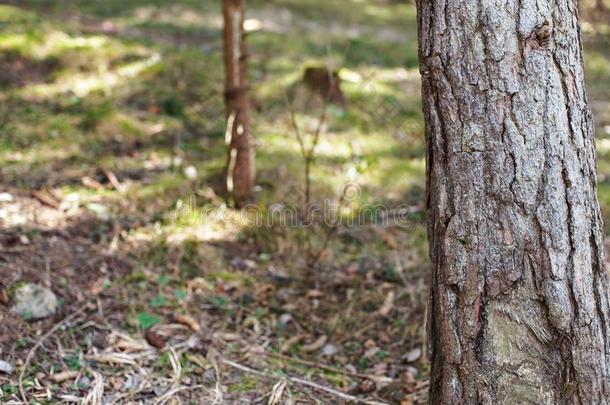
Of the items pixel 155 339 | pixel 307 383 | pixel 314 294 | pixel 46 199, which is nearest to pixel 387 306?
pixel 314 294

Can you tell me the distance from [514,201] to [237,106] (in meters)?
2.72

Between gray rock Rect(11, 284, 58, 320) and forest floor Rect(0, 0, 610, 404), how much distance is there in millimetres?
39

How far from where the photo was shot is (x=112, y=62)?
7.01 meters

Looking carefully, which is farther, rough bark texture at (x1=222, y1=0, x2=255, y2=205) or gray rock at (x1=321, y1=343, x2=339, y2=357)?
rough bark texture at (x1=222, y1=0, x2=255, y2=205)

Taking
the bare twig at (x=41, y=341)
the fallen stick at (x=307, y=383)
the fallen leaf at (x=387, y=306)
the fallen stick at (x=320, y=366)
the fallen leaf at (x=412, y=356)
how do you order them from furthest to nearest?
the fallen leaf at (x=387, y=306)
the fallen leaf at (x=412, y=356)
the fallen stick at (x=320, y=366)
the fallen stick at (x=307, y=383)
the bare twig at (x=41, y=341)

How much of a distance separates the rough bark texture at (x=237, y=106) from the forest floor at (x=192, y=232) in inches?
5.5

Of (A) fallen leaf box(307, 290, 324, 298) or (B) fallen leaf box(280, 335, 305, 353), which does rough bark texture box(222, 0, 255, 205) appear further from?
(B) fallen leaf box(280, 335, 305, 353)

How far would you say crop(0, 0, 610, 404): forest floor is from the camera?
3.23 m

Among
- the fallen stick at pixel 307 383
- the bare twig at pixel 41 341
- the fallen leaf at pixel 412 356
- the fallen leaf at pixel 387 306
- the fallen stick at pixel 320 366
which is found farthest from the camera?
the fallen leaf at pixel 387 306

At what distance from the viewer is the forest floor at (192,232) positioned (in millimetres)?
3229

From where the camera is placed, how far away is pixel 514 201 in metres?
2.26

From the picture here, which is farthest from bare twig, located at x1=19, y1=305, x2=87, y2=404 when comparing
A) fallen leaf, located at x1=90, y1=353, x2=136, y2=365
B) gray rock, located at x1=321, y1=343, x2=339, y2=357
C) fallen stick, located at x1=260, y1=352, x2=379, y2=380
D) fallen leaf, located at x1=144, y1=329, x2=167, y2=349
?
gray rock, located at x1=321, y1=343, x2=339, y2=357

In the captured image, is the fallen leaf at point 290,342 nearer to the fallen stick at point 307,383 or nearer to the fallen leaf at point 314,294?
the fallen stick at point 307,383

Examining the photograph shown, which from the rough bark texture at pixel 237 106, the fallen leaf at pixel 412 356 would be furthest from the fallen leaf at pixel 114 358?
the rough bark texture at pixel 237 106
